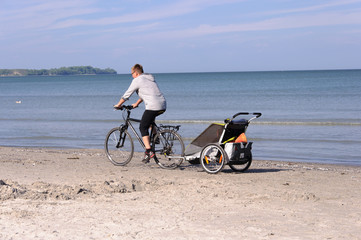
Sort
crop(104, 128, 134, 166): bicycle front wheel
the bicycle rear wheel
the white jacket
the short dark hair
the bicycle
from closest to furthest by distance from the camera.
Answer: the bicycle rear wheel < the white jacket < the short dark hair < the bicycle < crop(104, 128, 134, 166): bicycle front wheel

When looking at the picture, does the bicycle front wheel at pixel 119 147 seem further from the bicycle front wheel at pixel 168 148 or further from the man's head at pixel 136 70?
the man's head at pixel 136 70

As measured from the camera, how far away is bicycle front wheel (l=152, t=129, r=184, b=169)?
9.00 m

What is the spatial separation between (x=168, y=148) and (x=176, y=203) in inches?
121

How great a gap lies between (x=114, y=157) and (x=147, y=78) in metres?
2.11

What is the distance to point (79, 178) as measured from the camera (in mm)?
8117

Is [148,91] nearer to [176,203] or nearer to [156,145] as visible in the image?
[156,145]

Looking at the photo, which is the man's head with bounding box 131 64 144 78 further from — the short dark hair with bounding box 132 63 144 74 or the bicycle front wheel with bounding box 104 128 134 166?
the bicycle front wheel with bounding box 104 128 134 166

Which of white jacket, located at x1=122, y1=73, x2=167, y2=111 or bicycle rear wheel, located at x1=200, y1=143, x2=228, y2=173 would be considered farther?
white jacket, located at x1=122, y1=73, x2=167, y2=111

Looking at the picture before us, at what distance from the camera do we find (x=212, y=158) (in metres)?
8.70

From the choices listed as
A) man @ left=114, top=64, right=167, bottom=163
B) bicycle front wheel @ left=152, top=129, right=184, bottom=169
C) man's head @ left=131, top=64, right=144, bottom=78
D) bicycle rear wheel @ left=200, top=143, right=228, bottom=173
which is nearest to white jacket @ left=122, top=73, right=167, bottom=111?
man @ left=114, top=64, right=167, bottom=163

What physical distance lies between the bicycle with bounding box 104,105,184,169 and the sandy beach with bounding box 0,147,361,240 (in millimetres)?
267

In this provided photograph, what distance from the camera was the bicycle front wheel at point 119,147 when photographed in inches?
385

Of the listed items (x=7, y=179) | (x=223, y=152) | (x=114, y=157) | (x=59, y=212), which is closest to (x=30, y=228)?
(x=59, y=212)

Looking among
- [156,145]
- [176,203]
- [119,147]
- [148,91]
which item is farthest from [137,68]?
[176,203]
